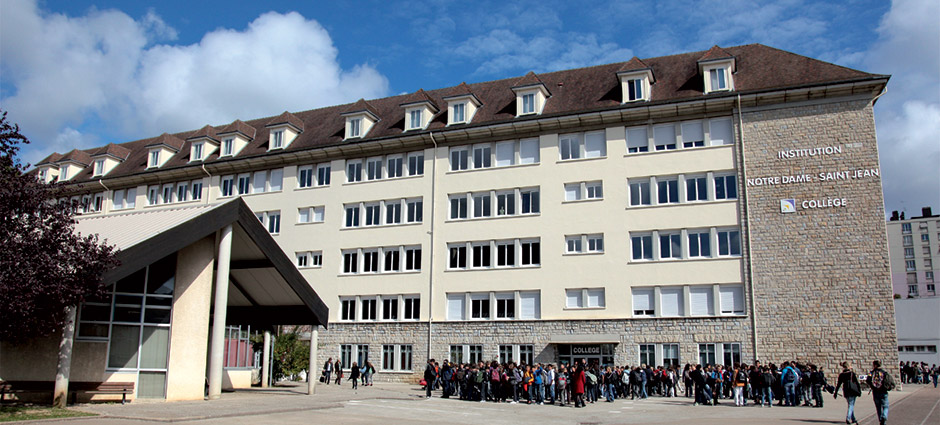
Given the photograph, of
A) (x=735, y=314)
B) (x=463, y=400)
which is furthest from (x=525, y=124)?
(x=463, y=400)

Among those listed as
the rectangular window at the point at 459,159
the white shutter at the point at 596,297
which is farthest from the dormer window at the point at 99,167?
the white shutter at the point at 596,297

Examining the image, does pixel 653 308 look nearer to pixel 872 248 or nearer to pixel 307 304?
pixel 872 248

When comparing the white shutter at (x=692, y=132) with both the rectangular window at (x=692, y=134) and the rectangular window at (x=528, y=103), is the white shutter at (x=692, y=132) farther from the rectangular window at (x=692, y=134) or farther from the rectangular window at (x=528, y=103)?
the rectangular window at (x=528, y=103)

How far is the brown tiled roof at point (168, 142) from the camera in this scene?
51.6m

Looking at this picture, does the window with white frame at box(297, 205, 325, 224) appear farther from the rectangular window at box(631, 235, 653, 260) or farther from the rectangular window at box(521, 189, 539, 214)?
the rectangular window at box(631, 235, 653, 260)

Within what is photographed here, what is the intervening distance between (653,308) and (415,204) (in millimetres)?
14448

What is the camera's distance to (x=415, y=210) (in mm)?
41562

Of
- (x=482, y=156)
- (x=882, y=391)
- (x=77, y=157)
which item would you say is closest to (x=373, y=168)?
(x=482, y=156)

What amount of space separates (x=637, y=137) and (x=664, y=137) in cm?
136

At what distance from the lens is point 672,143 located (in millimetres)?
37000

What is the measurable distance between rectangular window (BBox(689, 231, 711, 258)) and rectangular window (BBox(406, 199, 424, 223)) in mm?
14650

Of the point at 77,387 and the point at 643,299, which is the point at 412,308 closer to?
the point at 643,299

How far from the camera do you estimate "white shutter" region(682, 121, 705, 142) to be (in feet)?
120

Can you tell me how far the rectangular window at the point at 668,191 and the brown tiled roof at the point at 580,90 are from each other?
4090 millimetres
